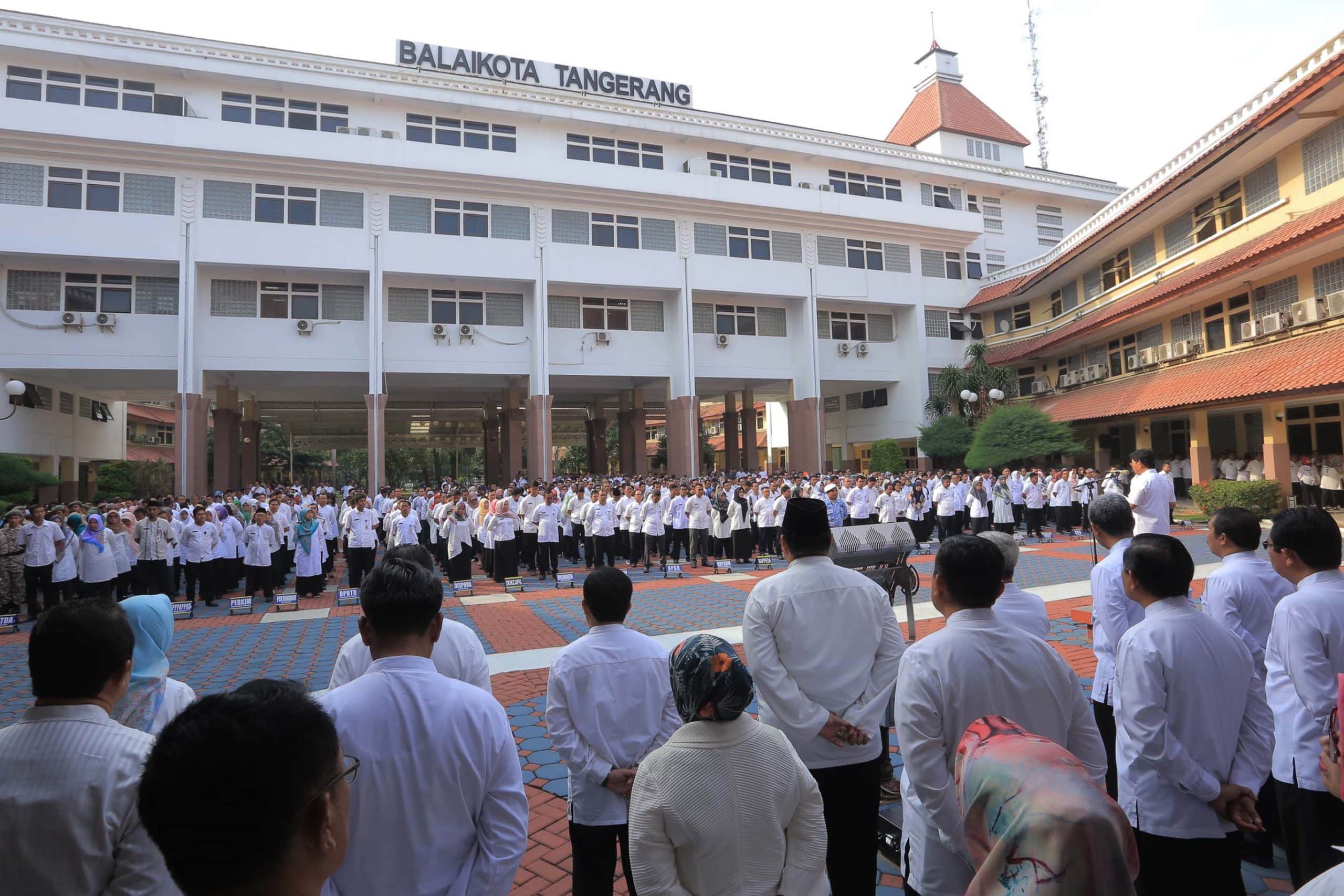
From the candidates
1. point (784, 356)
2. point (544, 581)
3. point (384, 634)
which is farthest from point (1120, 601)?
point (784, 356)

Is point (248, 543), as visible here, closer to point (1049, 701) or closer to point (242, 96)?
point (1049, 701)

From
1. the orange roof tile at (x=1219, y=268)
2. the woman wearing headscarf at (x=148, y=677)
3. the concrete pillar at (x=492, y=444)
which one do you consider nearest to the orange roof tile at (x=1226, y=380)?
the orange roof tile at (x=1219, y=268)

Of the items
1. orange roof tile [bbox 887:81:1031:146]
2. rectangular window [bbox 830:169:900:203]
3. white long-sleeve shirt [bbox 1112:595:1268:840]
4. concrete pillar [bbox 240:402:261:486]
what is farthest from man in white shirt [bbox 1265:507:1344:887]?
orange roof tile [bbox 887:81:1031:146]

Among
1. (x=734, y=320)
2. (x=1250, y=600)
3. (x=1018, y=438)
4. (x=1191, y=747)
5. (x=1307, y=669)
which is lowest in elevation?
(x=1191, y=747)

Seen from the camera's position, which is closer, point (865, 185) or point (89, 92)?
point (89, 92)

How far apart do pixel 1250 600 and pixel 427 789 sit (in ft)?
12.6

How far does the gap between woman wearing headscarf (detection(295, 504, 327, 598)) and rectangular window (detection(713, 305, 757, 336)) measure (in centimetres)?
1803

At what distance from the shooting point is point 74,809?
180 centimetres

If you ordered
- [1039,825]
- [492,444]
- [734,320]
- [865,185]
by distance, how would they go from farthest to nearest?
[492,444]
[865,185]
[734,320]
[1039,825]

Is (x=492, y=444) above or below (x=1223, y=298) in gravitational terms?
below

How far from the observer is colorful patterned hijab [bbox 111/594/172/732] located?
2.56 metres

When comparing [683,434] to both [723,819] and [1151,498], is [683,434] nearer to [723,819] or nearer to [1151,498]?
[1151,498]

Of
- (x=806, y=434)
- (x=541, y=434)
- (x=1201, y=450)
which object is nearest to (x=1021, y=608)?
(x=1201, y=450)

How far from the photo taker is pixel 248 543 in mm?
11594
